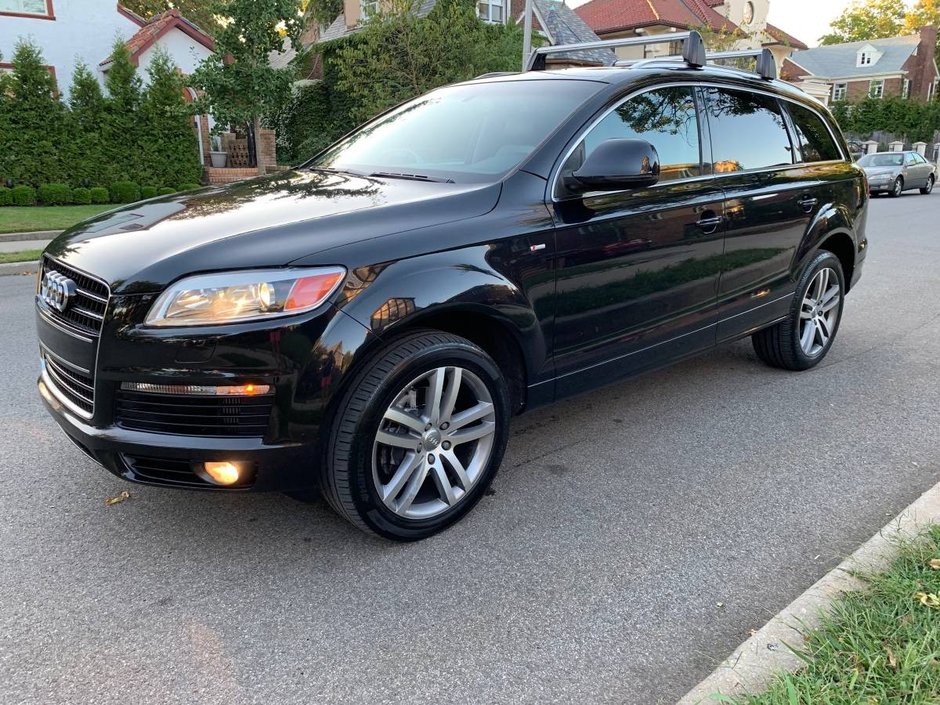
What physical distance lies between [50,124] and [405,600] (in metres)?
18.6

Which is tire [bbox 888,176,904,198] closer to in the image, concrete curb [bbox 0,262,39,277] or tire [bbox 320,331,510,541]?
concrete curb [bbox 0,262,39,277]

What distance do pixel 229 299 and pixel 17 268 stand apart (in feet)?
25.9

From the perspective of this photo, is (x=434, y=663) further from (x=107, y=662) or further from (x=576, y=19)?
(x=576, y=19)

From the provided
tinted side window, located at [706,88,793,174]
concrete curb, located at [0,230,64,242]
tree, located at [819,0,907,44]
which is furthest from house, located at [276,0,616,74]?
tree, located at [819,0,907,44]

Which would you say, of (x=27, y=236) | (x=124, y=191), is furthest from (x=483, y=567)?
(x=124, y=191)

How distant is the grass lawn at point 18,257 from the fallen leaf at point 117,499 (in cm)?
711

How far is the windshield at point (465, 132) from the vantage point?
340 centimetres

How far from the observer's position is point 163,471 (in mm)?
2609

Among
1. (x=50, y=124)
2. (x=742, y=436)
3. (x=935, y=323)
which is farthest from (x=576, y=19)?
(x=742, y=436)

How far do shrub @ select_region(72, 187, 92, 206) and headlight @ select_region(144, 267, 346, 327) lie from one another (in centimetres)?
1682

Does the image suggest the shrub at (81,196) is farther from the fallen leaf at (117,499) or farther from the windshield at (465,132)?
the fallen leaf at (117,499)

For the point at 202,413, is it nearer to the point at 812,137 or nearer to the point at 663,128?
the point at 663,128

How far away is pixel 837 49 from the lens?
61594 millimetres

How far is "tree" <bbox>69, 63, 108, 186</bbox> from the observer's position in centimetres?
1773
